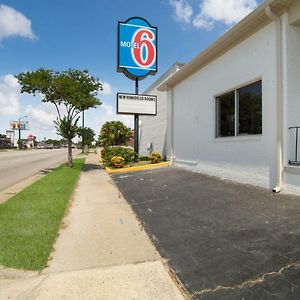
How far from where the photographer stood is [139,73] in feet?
57.7

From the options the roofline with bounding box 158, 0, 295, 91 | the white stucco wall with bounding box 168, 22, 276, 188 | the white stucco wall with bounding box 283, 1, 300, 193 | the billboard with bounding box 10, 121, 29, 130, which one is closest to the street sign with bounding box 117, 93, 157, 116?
the white stucco wall with bounding box 168, 22, 276, 188

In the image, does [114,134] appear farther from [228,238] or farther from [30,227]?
[228,238]

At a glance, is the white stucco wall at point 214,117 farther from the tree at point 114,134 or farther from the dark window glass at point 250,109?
the tree at point 114,134

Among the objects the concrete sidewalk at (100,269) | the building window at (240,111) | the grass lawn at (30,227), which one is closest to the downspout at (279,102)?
the building window at (240,111)

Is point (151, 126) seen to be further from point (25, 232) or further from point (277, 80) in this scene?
point (25, 232)

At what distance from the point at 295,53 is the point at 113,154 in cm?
1306

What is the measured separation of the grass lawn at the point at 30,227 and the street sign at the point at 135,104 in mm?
8677

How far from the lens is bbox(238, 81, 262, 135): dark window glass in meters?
8.26

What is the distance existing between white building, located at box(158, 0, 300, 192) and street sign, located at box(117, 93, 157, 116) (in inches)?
204

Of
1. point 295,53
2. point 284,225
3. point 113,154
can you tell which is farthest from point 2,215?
point 113,154

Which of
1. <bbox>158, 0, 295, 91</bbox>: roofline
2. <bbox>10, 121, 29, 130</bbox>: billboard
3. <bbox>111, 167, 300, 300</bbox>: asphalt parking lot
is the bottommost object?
<bbox>111, 167, 300, 300</bbox>: asphalt parking lot

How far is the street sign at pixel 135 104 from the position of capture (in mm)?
17234

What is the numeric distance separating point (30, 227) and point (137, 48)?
14.2 meters

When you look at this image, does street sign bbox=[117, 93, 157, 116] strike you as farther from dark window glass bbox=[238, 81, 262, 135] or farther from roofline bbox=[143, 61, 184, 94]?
dark window glass bbox=[238, 81, 262, 135]
